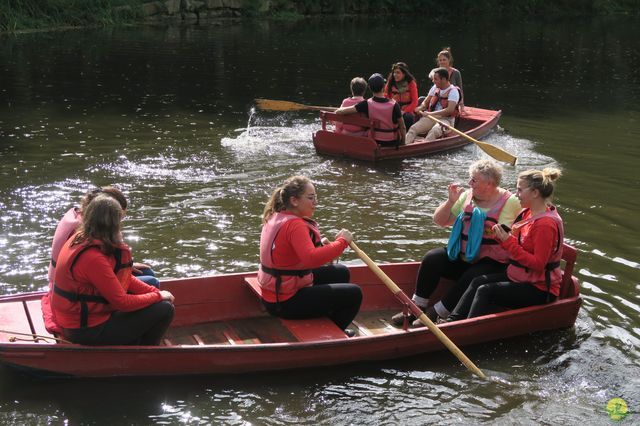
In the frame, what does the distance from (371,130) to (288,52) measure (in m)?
13.1

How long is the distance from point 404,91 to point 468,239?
6.64 metres

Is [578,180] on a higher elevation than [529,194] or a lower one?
lower

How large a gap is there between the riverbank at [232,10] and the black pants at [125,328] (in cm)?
2174

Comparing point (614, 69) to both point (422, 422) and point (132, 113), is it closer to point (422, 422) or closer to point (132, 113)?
point (132, 113)

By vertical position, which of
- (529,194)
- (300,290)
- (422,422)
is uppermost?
(529,194)

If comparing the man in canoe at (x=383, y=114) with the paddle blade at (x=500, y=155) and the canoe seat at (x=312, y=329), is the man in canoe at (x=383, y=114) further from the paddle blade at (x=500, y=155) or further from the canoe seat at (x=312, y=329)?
the canoe seat at (x=312, y=329)

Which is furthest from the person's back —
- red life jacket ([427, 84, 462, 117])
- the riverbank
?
the riverbank

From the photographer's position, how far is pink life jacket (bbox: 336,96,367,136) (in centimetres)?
1202

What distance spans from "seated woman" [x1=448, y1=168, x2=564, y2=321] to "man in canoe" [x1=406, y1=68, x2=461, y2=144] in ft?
20.7

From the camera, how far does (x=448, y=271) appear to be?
710 centimetres

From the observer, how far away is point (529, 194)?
637 centimetres

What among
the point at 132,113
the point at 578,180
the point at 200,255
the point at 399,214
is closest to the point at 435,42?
the point at 132,113

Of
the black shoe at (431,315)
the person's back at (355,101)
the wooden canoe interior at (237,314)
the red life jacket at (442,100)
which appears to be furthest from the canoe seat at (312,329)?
the red life jacket at (442,100)

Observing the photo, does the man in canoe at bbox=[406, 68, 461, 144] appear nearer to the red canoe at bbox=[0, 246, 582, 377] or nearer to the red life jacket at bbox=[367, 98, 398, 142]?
the red life jacket at bbox=[367, 98, 398, 142]
